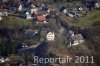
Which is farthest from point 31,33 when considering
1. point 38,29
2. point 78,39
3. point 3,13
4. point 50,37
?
point 78,39

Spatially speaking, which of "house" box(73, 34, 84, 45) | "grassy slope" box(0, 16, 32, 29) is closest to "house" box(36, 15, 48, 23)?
"grassy slope" box(0, 16, 32, 29)

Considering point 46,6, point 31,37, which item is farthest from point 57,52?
point 46,6

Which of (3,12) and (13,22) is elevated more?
(3,12)

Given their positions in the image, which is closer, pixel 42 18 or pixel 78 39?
pixel 78 39

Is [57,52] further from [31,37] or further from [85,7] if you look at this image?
[85,7]

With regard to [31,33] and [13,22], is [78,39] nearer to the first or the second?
[31,33]

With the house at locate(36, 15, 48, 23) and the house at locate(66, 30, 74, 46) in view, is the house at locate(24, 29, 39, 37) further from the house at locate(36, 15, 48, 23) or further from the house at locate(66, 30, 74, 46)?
the house at locate(66, 30, 74, 46)

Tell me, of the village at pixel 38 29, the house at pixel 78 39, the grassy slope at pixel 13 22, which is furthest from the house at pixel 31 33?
the house at pixel 78 39

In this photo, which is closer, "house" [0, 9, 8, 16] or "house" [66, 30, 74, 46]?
"house" [66, 30, 74, 46]

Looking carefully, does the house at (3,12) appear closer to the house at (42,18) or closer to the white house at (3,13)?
the white house at (3,13)
